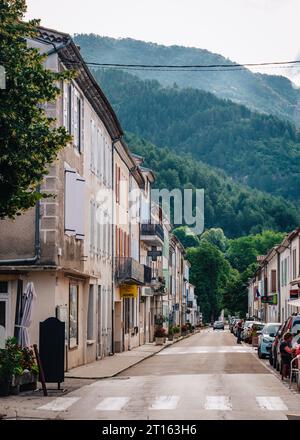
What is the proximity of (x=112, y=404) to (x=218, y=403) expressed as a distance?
199 cm

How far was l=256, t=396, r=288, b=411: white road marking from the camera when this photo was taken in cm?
1638

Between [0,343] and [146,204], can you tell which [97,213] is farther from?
[146,204]

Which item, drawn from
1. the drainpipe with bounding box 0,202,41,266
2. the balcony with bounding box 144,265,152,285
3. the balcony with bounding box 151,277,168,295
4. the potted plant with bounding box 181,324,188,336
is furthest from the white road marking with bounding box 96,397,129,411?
the potted plant with bounding box 181,324,188,336

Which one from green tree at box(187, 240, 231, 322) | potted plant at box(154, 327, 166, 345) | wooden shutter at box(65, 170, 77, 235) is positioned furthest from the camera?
green tree at box(187, 240, 231, 322)

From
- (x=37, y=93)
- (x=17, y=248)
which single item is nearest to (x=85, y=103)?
(x=17, y=248)

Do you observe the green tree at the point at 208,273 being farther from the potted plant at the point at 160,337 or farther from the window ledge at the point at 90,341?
the window ledge at the point at 90,341

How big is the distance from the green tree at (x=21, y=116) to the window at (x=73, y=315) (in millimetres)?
13013

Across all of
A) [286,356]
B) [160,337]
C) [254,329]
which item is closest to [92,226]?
[286,356]

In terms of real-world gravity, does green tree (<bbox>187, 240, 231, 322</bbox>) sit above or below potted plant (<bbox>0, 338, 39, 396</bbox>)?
above

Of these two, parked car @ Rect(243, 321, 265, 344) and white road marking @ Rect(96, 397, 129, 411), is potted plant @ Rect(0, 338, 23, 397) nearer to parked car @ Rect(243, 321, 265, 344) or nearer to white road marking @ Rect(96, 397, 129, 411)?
white road marking @ Rect(96, 397, 129, 411)

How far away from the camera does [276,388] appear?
69.8ft

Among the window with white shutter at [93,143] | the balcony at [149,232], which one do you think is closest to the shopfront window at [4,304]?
the window with white shutter at [93,143]

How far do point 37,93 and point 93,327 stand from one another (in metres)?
19.3

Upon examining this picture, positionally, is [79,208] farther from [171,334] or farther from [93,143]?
[171,334]
